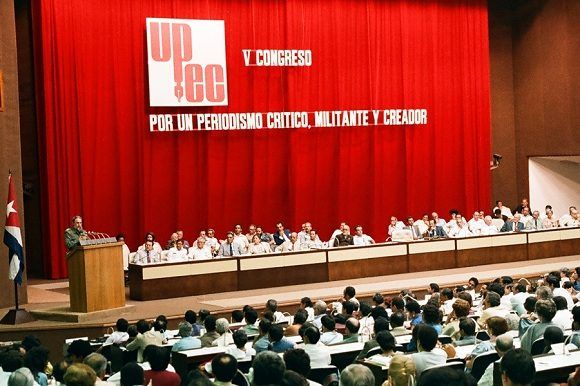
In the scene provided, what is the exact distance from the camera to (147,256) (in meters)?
14.4

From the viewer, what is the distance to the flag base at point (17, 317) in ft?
37.4

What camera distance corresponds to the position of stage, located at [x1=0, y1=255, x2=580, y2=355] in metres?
11.1

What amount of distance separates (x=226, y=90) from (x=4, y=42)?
502 cm

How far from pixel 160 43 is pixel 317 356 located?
11.1 m

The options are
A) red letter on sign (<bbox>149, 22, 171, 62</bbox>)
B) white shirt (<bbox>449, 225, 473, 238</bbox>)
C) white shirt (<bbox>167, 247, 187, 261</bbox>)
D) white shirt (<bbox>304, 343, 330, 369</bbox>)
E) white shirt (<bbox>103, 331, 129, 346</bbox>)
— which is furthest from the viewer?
white shirt (<bbox>449, 225, 473, 238</bbox>)

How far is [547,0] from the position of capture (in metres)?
20.9

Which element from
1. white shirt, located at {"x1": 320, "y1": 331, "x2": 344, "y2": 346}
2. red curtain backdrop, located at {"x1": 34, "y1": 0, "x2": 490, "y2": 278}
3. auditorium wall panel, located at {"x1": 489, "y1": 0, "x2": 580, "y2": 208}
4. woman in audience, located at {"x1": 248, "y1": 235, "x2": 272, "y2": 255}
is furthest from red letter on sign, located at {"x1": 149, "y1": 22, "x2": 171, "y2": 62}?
white shirt, located at {"x1": 320, "y1": 331, "x2": 344, "y2": 346}

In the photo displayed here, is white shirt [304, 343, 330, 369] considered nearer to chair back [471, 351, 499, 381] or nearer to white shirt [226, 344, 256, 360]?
white shirt [226, 344, 256, 360]

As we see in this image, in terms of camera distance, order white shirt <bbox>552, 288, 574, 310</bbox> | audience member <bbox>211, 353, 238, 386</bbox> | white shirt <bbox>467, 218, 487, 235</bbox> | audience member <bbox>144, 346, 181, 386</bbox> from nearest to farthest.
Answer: audience member <bbox>211, 353, 238, 386</bbox> → audience member <bbox>144, 346, 181, 386</bbox> → white shirt <bbox>552, 288, 574, 310</bbox> → white shirt <bbox>467, 218, 487, 235</bbox>

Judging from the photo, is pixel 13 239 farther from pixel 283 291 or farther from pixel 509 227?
pixel 509 227

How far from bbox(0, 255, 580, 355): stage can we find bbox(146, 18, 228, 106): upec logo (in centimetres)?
395

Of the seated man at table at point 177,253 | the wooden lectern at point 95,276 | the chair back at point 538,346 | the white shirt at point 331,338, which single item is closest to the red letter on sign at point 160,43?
the seated man at table at point 177,253

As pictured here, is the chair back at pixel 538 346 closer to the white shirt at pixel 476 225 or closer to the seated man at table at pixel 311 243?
the seated man at table at pixel 311 243

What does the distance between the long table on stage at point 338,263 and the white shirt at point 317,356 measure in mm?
6903
